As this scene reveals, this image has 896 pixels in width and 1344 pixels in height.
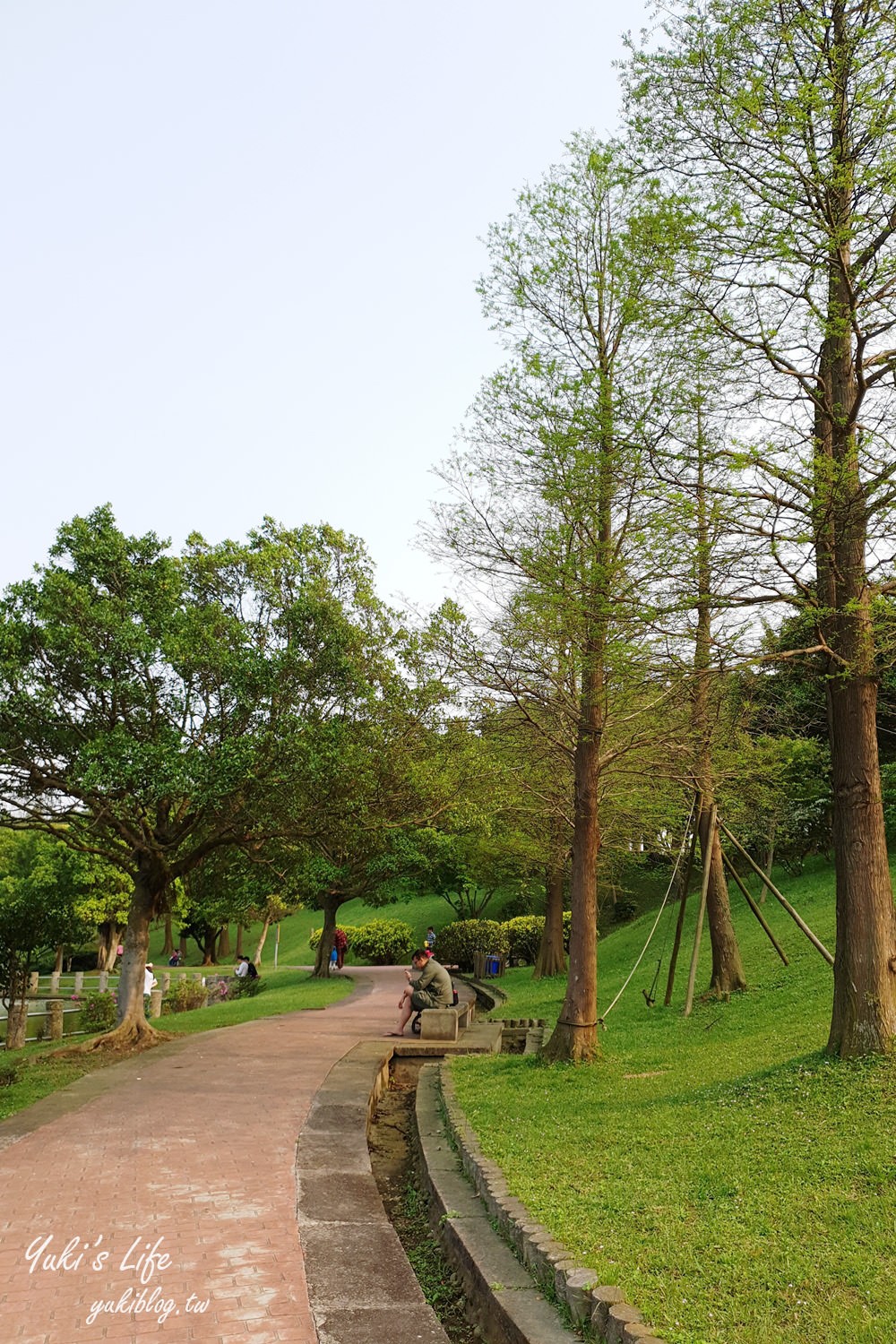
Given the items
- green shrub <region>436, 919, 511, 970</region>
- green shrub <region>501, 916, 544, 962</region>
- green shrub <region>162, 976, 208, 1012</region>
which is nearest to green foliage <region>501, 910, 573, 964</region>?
green shrub <region>501, 916, 544, 962</region>

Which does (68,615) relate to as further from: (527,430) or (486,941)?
(486,941)

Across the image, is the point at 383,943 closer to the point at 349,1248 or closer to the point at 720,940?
the point at 720,940

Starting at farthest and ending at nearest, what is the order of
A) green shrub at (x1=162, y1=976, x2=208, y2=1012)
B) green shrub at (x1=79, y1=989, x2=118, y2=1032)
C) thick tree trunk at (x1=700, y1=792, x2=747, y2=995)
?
green shrub at (x1=162, y1=976, x2=208, y2=1012)
green shrub at (x1=79, y1=989, x2=118, y2=1032)
thick tree trunk at (x1=700, y1=792, x2=747, y2=995)

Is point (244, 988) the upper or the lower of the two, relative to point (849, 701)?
lower

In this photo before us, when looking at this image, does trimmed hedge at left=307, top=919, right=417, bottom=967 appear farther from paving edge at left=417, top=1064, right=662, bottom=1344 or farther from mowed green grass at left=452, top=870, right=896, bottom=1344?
paving edge at left=417, top=1064, right=662, bottom=1344

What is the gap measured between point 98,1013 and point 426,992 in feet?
34.0

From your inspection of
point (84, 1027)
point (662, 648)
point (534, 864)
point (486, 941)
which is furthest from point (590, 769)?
point (486, 941)

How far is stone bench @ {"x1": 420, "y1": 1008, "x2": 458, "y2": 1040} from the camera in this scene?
13812 mm

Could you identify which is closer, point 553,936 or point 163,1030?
point 163,1030

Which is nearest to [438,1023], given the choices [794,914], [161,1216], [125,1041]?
[125,1041]

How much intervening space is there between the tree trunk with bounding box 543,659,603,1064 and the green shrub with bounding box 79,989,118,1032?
1303 centimetres

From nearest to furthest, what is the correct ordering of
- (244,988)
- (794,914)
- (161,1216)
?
1. (161,1216)
2. (794,914)
3. (244,988)

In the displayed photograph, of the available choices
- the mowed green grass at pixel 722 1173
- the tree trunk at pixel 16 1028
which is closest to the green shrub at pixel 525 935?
the tree trunk at pixel 16 1028

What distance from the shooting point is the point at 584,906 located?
36.6 ft
